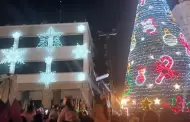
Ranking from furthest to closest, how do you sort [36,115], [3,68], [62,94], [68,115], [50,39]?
[50,39]
[3,68]
[62,94]
[36,115]
[68,115]

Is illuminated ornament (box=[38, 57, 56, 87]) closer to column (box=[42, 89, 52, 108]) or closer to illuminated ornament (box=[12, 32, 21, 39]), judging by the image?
column (box=[42, 89, 52, 108])

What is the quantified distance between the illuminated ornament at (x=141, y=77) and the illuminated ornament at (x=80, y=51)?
909 centimetres

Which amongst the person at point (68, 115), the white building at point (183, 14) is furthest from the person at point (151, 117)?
the white building at point (183, 14)

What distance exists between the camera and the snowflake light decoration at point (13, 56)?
73.4ft

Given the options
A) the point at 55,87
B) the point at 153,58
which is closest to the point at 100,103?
the point at 153,58

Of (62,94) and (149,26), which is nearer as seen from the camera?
(149,26)

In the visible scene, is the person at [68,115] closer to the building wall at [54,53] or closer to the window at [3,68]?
the building wall at [54,53]

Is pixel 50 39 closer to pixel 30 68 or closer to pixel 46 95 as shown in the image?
pixel 30 68

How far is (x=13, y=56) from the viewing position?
2256 cm

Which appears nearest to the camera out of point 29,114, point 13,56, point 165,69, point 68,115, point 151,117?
point 68,115

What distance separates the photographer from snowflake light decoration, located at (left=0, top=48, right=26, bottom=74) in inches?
881

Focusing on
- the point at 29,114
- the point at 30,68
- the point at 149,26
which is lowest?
the point at 29,114

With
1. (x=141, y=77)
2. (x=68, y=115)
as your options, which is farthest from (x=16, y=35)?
(x=68, y=115)

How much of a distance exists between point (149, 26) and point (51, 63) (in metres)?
11.0
